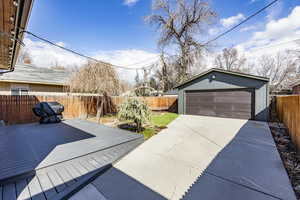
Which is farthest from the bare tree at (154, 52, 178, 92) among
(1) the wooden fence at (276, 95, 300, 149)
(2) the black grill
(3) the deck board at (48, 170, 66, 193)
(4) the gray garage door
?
(3) the deck board at (48, 170, 66, 193)

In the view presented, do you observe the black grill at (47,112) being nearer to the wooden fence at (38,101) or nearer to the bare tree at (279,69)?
the wooden fence at (38,101)

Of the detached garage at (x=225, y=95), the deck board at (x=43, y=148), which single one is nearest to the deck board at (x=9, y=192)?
the deck board at (x=43, y=148)

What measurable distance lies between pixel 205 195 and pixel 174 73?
17416mm

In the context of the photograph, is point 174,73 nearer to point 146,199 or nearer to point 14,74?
point 14,74

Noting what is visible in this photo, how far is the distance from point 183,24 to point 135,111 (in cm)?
1478

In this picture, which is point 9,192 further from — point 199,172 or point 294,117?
point 294,117

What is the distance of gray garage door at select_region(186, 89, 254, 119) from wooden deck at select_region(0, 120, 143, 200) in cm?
645

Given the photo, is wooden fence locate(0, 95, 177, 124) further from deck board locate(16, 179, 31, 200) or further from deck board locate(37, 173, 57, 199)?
deck board locate(16, 179, 31, 200)

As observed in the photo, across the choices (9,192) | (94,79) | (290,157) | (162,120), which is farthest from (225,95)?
(9,192)

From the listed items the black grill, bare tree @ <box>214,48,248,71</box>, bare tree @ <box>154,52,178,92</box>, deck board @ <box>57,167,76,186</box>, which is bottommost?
deck board @ <box>57,167,76,186</box>

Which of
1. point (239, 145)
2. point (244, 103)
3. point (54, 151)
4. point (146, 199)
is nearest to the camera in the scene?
point (146, 199)

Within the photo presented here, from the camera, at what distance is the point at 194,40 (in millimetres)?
16484

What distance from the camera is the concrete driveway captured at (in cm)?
229

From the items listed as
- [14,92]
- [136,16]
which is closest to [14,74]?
[14,92]
